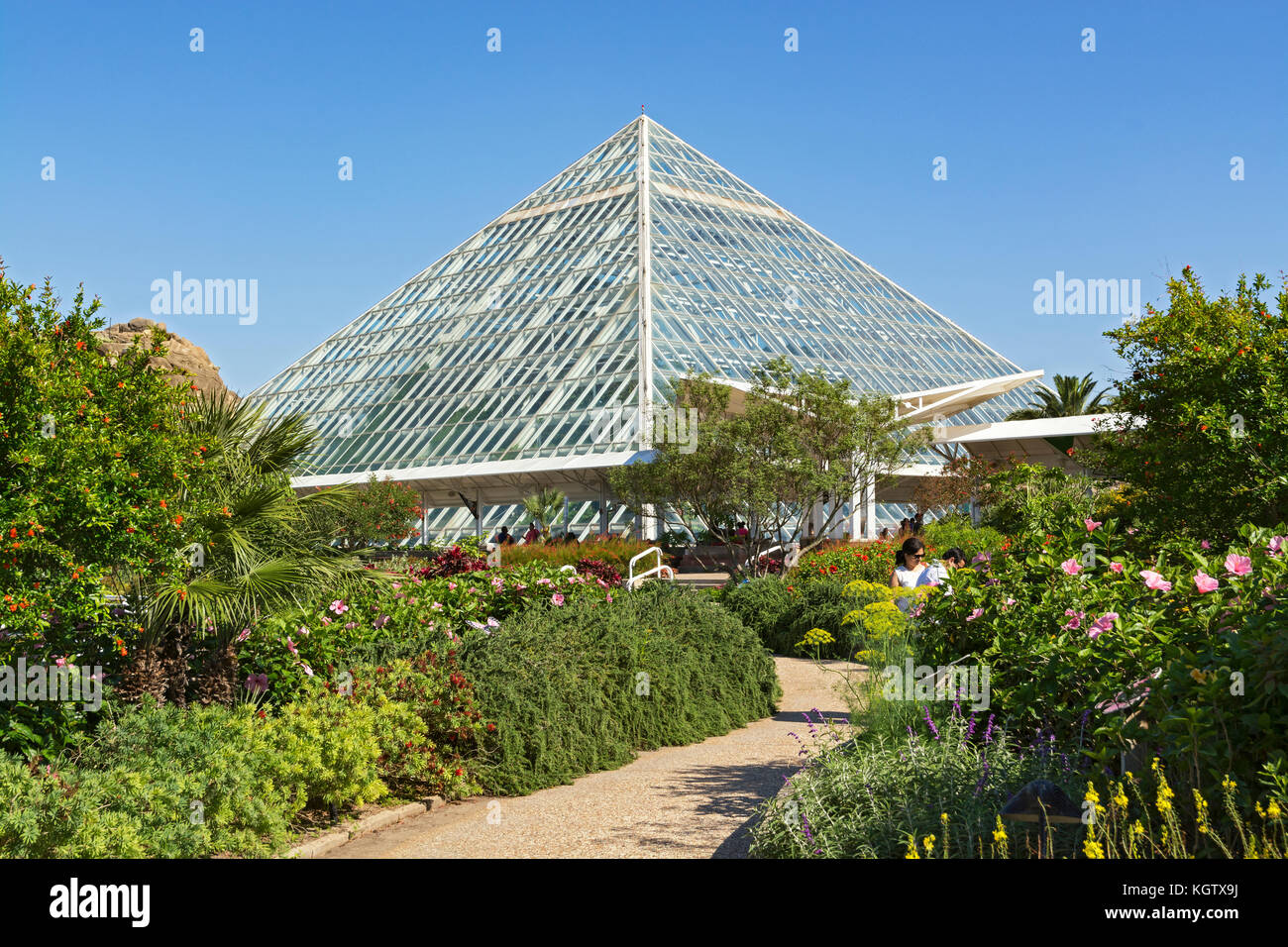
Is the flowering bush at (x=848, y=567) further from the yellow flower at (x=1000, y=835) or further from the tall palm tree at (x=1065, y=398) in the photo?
the tall palm tree at (x=1065, y=398)

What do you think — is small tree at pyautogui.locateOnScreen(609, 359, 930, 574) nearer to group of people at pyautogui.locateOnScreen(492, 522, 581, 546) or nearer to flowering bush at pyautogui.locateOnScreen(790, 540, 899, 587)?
flowering bush at pyautogui.locateOnScreen(790, 540, 899, 587)

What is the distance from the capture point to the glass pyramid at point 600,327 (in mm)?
38938

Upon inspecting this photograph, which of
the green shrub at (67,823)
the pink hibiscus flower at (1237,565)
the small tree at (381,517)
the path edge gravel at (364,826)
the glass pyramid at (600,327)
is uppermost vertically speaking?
the glass pyramid at (600,327)

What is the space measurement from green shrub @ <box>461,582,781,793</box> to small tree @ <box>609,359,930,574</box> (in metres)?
11.3

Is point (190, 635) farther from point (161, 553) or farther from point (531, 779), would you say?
point (531, 779)

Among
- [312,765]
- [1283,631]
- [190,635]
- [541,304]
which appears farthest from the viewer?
[541,304]

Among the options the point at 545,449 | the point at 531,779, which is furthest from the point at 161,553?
the point at 545,449

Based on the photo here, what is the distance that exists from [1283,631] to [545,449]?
111 ft

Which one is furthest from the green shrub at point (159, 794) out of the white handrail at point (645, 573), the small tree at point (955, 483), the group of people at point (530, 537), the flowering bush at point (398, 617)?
the small tree at point (955, 483)

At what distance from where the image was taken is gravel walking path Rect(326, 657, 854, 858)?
18.6ft

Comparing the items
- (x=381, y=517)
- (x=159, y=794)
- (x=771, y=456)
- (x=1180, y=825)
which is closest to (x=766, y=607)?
(x=771, y=456)

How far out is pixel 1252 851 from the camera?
3662 mm

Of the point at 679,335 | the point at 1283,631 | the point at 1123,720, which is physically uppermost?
the point at 679,335

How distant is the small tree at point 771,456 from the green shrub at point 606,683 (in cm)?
1130
